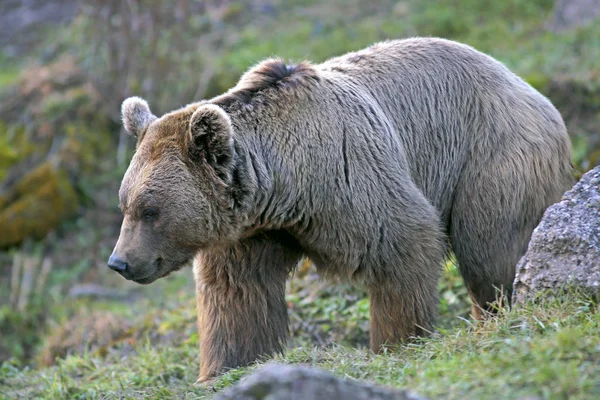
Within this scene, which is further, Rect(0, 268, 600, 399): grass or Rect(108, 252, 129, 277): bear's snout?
Rect(108, 252, 129, 277): bear's snout

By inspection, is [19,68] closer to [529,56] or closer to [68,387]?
[529,56]

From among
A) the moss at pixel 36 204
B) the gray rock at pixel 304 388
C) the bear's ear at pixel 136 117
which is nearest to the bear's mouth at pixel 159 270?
the bear's ear at pixel 136 117

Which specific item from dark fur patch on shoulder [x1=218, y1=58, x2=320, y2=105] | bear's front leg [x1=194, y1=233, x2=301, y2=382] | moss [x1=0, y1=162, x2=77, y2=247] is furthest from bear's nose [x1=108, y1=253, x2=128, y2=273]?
moss [x1=0, y1=162, x2=77, y2=247]

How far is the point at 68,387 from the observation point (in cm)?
656

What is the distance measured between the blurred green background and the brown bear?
1.57 m

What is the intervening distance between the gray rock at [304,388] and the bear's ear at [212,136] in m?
2.33

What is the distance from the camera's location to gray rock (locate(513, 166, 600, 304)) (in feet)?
16.8

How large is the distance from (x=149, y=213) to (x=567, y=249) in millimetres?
2741

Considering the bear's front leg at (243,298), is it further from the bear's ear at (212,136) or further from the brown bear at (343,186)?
the bear's ear at (212,136)

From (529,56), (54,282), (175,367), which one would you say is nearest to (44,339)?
(54,282)

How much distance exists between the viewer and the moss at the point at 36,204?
37.3 feet

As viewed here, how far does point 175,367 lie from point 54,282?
14.8 feet

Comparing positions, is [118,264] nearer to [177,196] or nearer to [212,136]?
[177,196]

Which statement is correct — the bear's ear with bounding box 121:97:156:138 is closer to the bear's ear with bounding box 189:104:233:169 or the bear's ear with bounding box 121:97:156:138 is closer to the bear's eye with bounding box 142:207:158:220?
the bear's ear with bounding box 189:104:233:169
